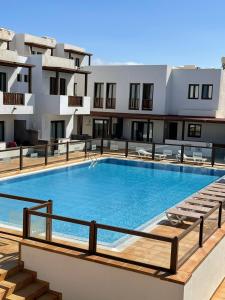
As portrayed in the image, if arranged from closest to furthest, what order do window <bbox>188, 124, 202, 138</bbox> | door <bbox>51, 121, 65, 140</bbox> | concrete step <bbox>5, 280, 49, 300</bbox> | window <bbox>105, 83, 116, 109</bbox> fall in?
concrete step <bbox>5, 280, 49, 300</bbox>, door <bbox>51, 121, 65, 140</bbox>, window <bbox>188, 124, 202, 138</bbox>, window <bbox>105, 83, 116, 109</bbox>

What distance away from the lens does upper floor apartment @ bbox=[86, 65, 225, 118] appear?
31234 millimetres

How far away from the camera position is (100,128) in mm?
34094

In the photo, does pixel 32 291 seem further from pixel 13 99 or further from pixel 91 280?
pixel 13 99

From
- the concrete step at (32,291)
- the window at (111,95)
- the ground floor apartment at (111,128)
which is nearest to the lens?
the concrete step at (32,291)

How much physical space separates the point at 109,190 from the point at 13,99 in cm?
938

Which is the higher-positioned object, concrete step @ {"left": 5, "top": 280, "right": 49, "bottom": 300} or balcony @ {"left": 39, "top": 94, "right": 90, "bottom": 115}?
balcony @ {"left": 39, "top": 94, "right": 90, "bottom": 115}

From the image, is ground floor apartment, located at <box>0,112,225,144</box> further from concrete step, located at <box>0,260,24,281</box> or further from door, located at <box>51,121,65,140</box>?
concrete step, located at <box>0,260,24,281</box>

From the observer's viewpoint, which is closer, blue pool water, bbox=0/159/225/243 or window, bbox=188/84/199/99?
blue pool water, bbox=0/159/225/243

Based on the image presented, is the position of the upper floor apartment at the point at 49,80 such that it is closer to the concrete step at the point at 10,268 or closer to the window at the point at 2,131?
the window at the point at 2,131

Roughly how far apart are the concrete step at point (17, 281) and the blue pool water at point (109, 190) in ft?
3.75

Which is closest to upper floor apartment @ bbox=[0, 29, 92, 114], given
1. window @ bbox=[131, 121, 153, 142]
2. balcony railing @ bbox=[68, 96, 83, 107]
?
balcony railing @ bbox=[68, 96, 83, 107]

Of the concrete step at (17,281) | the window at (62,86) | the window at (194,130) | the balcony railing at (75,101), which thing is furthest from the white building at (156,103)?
the concrete step at (17,281)

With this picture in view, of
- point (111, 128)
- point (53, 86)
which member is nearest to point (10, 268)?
point (53, 86)

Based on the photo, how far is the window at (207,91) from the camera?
102ft
